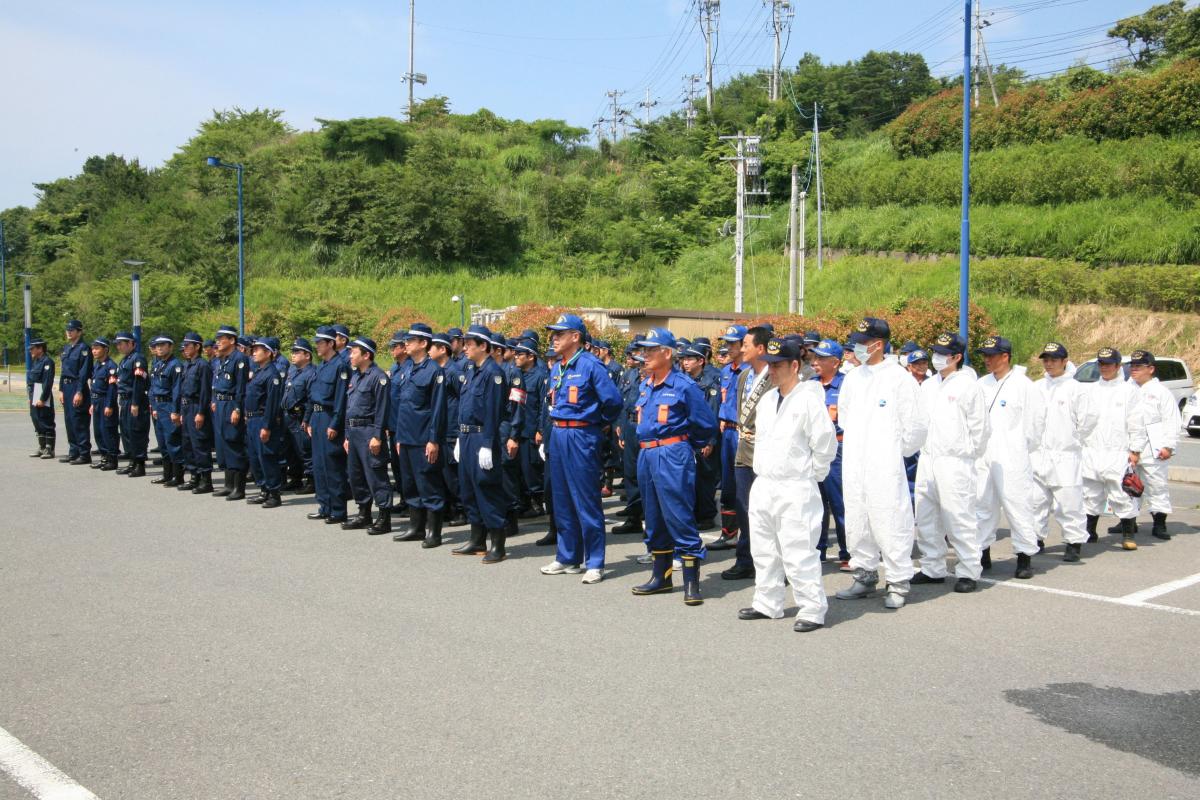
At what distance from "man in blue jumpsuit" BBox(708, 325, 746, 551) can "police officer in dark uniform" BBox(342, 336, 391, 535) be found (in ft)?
11.4

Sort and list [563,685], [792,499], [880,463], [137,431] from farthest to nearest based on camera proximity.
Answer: [137,431]
[880,463]
[792,499]
[563,685]

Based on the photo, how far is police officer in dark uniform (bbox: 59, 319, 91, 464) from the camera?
1542 centimetres

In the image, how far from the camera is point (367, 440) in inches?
404

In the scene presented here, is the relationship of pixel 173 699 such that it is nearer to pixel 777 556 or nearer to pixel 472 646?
pixel 472 646

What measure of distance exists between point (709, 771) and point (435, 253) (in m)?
52.5

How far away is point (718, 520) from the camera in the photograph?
11250mm

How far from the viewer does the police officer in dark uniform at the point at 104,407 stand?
1470 cm

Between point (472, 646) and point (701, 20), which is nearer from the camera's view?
point (472, 646)

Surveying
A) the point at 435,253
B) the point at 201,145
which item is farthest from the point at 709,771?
the point at 201,145

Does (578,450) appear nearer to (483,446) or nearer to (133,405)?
(483,446)

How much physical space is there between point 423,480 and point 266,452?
3168 mm

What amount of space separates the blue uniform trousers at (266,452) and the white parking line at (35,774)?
23.9 feet

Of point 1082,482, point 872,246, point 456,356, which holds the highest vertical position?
point 872,246

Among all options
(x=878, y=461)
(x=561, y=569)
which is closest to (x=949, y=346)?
(x=878, y=461)
